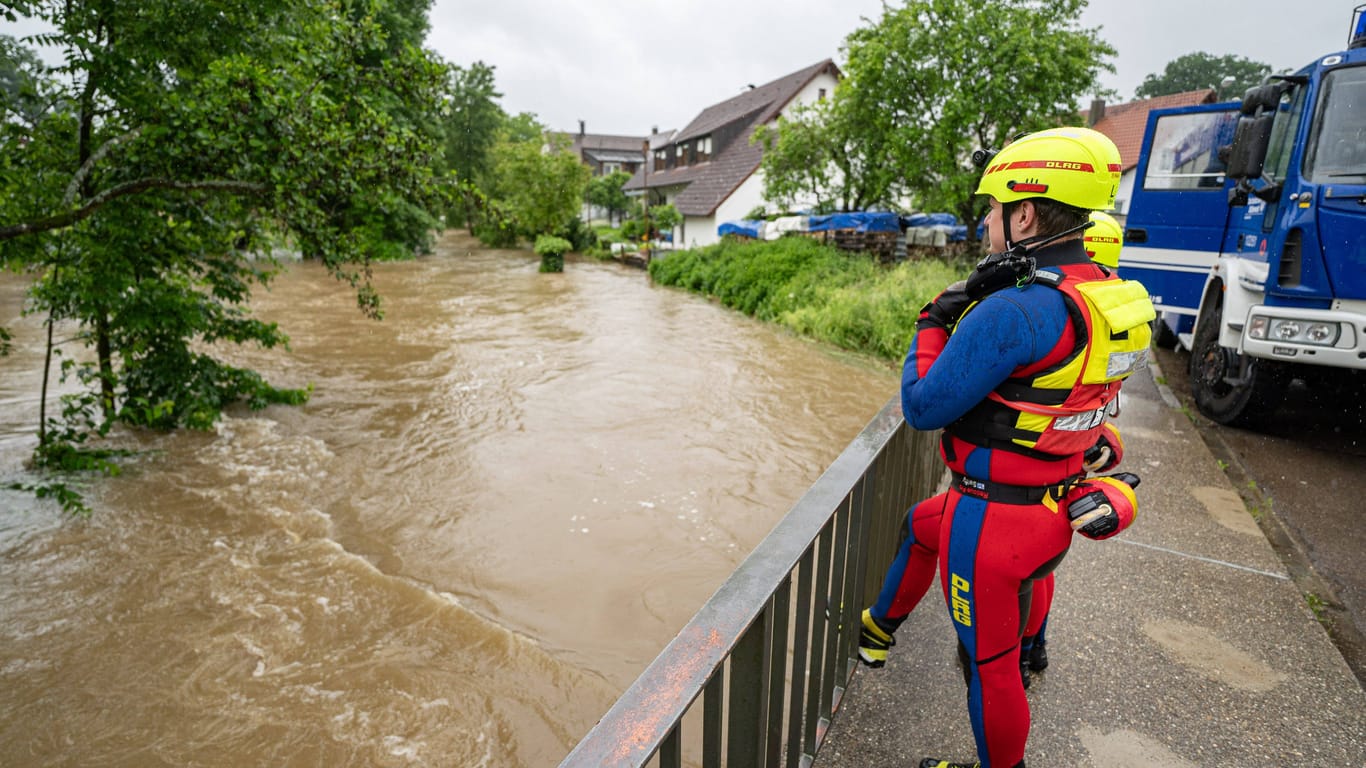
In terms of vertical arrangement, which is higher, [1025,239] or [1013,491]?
[1025,239]

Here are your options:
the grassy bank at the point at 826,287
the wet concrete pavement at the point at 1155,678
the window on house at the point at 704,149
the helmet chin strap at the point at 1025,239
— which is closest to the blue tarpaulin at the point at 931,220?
the grassy bank at the point at 826,287

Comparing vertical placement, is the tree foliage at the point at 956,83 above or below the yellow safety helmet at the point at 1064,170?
above

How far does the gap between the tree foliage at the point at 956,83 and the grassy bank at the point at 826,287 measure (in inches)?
101

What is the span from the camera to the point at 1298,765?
7.86 ft

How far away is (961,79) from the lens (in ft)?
55.2

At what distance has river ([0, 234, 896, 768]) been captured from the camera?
3922mm

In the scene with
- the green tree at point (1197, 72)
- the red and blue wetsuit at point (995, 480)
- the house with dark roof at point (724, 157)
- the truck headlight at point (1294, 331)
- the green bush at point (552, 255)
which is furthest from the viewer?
the green tree at point (1197, 72)

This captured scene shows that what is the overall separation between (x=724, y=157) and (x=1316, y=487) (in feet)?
111

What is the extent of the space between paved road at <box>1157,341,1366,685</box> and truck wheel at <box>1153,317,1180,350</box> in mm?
3119

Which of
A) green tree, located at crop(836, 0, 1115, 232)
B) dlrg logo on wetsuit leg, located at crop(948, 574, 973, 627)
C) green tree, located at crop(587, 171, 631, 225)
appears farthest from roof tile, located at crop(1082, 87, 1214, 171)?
dlrg logo on wetsuit leg, located at crop(948, 574, 973, 627)

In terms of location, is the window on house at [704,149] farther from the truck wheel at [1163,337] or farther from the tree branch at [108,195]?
the tree branch at [108,195]

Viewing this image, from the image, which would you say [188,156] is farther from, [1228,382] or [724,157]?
[724,157]

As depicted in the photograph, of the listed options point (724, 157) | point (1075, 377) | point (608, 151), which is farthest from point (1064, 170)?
point (608, 151)

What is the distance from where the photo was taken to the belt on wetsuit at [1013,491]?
6.19 feet
